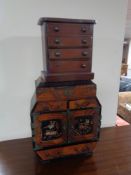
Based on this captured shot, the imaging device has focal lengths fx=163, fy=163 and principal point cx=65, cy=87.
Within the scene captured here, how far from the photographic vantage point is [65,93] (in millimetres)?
836

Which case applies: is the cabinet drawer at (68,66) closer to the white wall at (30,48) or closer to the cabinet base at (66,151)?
the white wall at (30,48)

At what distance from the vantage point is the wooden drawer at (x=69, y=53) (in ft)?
2.68

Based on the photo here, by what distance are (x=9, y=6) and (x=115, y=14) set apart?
688mm

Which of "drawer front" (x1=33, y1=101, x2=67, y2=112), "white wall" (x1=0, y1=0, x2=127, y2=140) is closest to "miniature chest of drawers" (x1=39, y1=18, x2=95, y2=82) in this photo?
"drawer front" (x1=33, y1=101, x2=67, y2=112)

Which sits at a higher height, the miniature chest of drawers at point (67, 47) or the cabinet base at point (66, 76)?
the miniature chest of drawers at point (67, 47)

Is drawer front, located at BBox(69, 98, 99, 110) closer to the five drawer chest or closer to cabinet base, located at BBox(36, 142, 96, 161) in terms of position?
the five drawer chest

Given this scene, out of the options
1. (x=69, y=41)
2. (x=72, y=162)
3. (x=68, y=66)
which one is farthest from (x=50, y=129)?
(x=69, y=41)

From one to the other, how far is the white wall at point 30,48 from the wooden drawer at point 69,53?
0.28 metres

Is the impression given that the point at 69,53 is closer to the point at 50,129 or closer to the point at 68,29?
the point at 68,29

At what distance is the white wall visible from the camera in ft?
3.26

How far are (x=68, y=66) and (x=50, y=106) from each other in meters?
0.23

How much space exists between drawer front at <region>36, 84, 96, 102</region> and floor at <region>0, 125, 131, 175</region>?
0.36 metres

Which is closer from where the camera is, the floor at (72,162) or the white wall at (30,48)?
the floor at (72,162)

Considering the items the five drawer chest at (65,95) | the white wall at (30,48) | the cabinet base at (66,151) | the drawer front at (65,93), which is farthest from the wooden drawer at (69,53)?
the cabinet base at (66,151)
